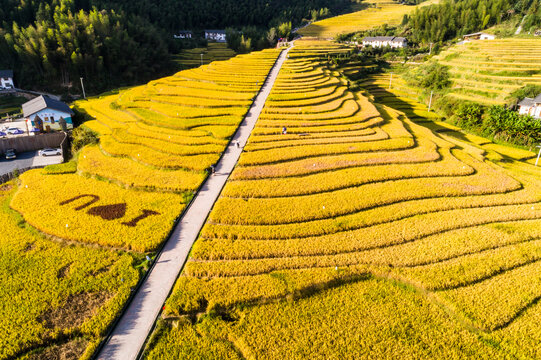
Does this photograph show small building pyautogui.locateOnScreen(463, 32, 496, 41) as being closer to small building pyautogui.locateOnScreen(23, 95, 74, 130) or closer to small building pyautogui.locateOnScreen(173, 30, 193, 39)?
small building pyautogui.locateOnScreen(173, 30, 193, 39)

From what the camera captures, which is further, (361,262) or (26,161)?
(26,161)

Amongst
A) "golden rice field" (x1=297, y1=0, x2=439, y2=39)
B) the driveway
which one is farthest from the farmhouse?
the driveway

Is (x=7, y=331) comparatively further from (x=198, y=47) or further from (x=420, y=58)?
(x=198, y=47)

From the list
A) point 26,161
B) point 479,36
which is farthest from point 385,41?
point 26,161

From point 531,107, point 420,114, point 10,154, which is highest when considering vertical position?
point 531,107

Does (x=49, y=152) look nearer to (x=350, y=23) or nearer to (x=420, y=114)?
(x=420, y=114)

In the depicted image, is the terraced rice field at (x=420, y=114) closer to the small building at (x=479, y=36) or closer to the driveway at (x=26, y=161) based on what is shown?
the small building at (x=479, y=36)
